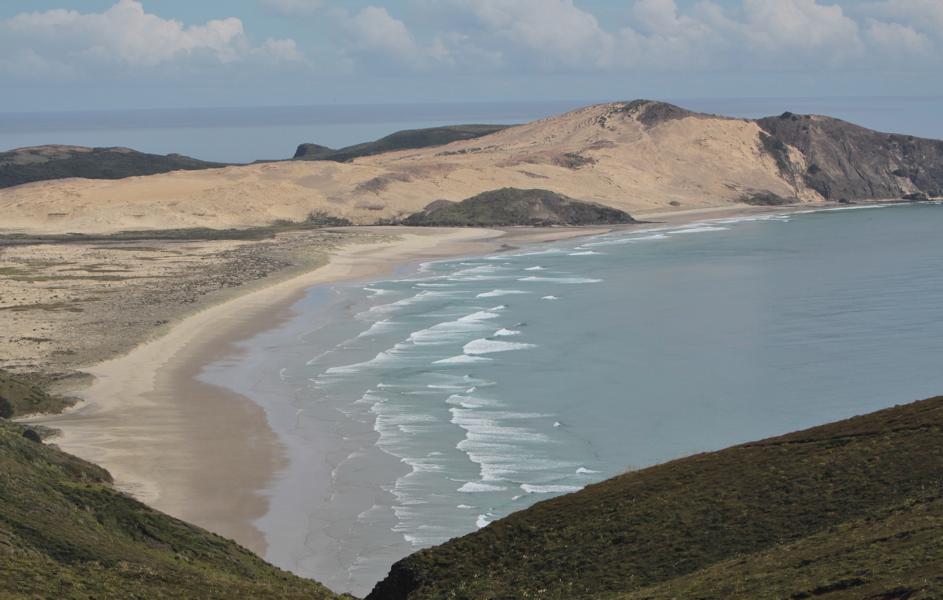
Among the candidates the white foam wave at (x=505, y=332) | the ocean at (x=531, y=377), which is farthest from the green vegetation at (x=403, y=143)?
the white foam wave at (x=505, y=332)

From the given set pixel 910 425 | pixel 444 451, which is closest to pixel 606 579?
pixel 910 425

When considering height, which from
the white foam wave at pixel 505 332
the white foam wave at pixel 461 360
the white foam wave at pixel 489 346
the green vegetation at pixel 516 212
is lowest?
the white foam wave at pixel 461 360

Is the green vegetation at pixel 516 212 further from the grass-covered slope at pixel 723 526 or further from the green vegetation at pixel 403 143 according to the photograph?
the grass-covered slope at pixel 723 526

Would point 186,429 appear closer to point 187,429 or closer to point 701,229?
point 187,429

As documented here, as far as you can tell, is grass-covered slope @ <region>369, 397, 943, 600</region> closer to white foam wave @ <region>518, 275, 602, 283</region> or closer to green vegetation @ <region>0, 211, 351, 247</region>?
white foam wave @ <region>518, 275, 602, 283</region>

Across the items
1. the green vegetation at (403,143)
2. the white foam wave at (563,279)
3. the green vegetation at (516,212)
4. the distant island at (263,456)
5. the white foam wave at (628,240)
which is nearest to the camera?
the distant island at (263,456)

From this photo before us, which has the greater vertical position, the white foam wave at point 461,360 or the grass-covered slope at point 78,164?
the grass-covered slope at point 78,164

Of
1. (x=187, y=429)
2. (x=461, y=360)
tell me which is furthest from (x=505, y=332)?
(x=187, y=429)
